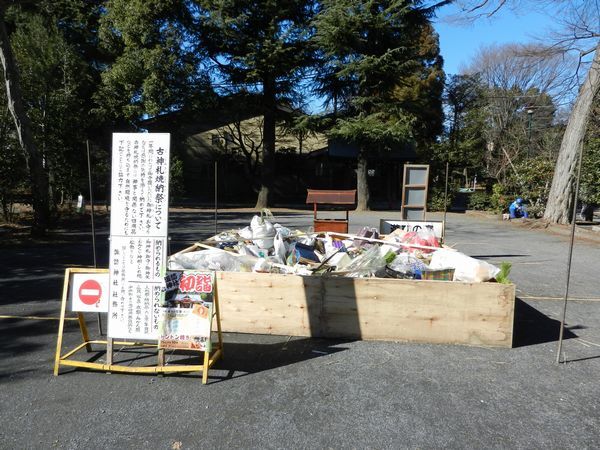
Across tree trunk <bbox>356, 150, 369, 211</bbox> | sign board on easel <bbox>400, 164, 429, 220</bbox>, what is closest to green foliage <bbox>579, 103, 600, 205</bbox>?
sign board on easel <bbox>400, 164, 429, 220</bbox>

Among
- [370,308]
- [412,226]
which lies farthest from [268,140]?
[370,308]

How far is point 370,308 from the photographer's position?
4.55 metres

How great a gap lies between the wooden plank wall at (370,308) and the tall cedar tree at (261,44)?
63.3ft

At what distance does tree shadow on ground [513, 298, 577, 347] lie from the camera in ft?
15.6

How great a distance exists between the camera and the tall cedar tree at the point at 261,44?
860 inches

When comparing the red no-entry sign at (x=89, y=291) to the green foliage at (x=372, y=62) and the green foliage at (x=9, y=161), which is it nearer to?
the green foliage at (x=9, y=161)

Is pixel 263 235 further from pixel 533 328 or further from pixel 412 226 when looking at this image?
pixel 533 328

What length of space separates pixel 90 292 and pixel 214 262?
157 cm

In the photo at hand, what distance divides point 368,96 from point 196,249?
18.6 metres

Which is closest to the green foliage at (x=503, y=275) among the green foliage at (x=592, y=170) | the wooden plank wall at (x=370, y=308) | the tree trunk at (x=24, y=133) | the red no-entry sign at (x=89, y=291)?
the wooden plank wall at (x=370, y=308)

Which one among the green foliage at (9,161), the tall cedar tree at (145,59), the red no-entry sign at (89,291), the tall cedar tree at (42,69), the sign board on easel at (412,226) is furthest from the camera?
the tall cedar tree at (145,59)

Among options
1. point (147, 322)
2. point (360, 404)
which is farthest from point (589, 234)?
point (147, 322)

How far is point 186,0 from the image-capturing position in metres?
22.3

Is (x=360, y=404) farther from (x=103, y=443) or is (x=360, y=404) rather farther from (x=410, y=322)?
(x=103, y=443)
